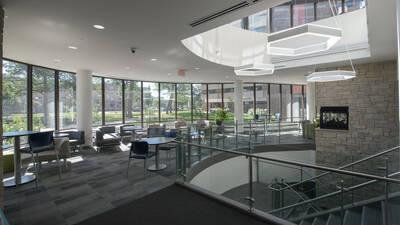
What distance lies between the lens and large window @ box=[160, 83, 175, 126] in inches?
492

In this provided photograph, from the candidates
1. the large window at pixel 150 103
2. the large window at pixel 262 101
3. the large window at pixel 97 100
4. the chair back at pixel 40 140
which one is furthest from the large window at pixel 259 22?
the chair back at pixel 40 140

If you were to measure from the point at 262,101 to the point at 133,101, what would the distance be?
8.55 meters

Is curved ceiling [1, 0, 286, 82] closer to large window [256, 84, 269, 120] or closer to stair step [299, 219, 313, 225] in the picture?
stair step [299, 219, 313, 225]

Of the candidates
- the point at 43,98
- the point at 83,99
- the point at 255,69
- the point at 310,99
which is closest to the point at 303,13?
the point at 255,69

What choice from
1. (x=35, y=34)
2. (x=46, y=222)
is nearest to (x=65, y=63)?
(x=35, y=34)

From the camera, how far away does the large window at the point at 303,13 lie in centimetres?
905

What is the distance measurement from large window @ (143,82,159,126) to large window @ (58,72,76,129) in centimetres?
375

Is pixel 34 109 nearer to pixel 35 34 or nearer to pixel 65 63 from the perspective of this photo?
pixel 65 63

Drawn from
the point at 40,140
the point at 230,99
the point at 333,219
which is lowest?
the point at 333,219

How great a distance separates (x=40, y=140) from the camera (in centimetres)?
444

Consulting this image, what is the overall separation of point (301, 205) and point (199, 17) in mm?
4669

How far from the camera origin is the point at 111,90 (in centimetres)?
1048

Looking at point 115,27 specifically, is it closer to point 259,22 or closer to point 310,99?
point 259,22

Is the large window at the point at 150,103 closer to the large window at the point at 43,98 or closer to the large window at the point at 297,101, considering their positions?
the large window at the point at 43,98
